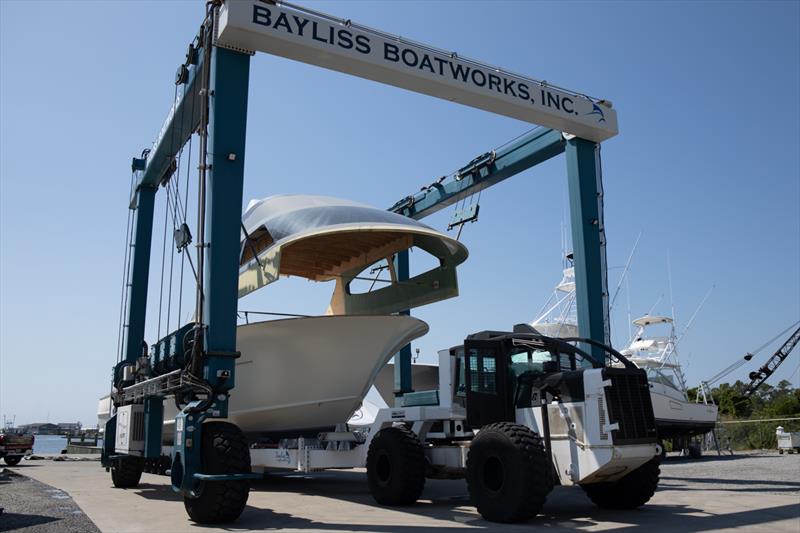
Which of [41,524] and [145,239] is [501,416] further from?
[145,239]

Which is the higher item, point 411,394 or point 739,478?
point 411,394

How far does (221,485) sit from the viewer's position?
728cm

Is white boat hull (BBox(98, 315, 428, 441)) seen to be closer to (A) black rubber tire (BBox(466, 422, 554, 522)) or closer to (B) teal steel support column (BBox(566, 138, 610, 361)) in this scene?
(B) teal steel support column (BBox(566, 138, 610, 361))

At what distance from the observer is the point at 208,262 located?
862 centimetres

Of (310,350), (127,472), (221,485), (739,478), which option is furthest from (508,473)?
(127,472)

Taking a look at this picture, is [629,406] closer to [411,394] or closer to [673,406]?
[411,394]

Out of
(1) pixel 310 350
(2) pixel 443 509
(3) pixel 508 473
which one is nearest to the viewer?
(3) pixel 508 473

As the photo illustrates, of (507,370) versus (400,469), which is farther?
(400,469)

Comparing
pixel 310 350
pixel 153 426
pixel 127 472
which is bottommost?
pixel 127 472

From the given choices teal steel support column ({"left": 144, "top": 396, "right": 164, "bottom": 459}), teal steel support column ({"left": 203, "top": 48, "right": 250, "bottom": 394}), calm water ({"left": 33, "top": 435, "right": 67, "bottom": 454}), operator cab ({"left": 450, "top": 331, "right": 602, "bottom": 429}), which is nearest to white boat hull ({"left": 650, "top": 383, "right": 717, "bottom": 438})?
operator cab ({"left": 450, "top": 331, "right": 602, "bottom": 429})

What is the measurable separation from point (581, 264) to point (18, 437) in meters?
18.3

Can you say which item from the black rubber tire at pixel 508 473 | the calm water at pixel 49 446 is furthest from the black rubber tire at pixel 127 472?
the calm water at pixel 49 446

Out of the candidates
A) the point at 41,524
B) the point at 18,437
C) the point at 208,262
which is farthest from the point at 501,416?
the point at 18,437

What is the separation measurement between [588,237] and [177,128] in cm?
800
